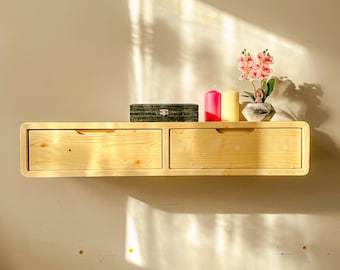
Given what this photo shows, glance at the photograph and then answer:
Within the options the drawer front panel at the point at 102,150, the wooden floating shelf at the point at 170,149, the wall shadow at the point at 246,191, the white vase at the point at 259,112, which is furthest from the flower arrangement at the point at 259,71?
the drawer front panel at the point at 102,150

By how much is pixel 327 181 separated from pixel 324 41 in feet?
1.87

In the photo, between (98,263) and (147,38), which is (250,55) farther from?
(98,263)

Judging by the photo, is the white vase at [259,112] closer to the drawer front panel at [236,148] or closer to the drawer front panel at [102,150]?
the drawer front panel at [236,148]

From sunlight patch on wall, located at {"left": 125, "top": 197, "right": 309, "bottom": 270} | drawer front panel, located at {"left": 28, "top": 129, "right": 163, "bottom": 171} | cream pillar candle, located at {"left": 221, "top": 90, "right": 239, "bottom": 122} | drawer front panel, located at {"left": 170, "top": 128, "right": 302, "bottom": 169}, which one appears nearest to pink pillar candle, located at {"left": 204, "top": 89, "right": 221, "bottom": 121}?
cream pillar candle, located at {"left": 221, "top": 90, "right": 239, "bottom": 122}

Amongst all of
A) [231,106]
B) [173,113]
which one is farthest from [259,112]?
[173,113]

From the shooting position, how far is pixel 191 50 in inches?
57.9

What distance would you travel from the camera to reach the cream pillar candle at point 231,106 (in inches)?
52.4

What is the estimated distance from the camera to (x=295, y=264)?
1.48 m

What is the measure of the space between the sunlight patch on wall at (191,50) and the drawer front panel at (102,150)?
289 millimetres

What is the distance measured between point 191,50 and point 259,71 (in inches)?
11.6

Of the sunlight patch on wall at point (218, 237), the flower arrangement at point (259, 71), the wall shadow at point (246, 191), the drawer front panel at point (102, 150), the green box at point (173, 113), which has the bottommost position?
the sunlight patch on wall at point (218, 237)

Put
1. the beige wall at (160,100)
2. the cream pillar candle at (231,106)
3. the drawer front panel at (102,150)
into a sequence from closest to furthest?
the drawer front panel at (102,150) < the cream pillar candle at (231,106) < the beige wall at (160,100)

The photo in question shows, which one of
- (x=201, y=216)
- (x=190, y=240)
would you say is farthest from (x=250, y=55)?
(x=190, y=240)

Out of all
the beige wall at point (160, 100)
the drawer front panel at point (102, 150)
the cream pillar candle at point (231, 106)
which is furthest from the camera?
the beige wall at point (160, 100)
